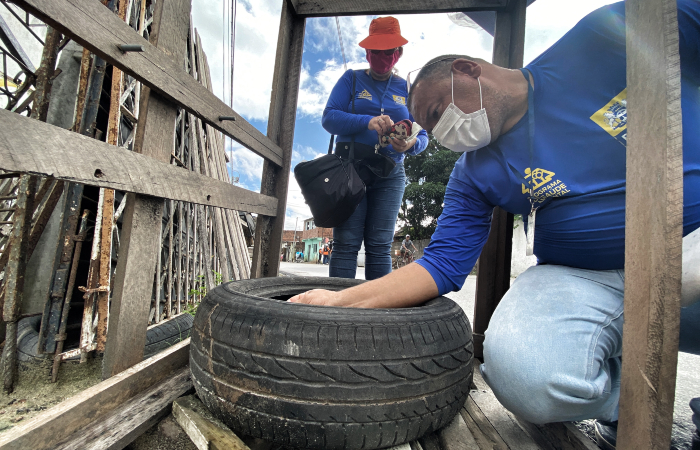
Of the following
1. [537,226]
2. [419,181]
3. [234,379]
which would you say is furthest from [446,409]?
[419,181]

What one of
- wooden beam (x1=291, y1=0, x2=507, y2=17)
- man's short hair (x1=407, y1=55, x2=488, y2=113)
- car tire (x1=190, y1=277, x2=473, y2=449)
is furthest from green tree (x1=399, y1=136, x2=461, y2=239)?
car tire (x1=190, y1=277, x2=473, y2=449)

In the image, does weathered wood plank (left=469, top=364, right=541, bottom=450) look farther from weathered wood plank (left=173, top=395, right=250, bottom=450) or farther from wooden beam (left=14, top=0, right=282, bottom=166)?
wooden beam (left=14, top=0, right=282, bottom=166)

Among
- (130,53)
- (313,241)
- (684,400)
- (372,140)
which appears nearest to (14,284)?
(130,53)

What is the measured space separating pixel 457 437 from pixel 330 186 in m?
1.27

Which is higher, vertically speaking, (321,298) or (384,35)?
(384,35)

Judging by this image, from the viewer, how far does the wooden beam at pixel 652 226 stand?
1.88 feet

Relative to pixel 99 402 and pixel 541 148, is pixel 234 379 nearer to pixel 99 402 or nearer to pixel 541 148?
pixel 99 402

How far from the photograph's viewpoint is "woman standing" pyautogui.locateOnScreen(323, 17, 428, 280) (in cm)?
201

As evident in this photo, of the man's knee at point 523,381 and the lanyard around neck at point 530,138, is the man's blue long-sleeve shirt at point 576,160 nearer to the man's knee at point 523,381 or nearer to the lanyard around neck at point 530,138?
the lanyard around neck at point 530,138

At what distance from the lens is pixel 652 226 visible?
60cm

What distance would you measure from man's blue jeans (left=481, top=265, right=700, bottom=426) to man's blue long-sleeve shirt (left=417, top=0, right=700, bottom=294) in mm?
141

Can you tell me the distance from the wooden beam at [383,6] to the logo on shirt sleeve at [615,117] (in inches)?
52.0

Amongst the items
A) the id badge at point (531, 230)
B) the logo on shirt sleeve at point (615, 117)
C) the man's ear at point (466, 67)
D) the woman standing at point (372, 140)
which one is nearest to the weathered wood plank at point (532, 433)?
the id badge at point (531, 230)

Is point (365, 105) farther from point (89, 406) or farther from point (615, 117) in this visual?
point (89, 406)
